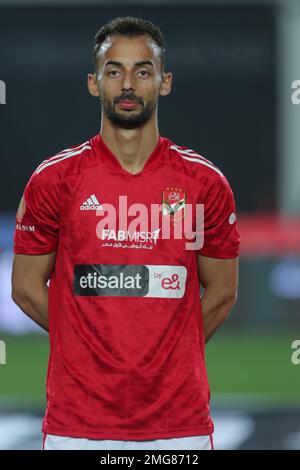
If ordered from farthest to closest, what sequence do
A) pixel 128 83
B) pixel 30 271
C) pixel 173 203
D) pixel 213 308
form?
1. pixel 213 308
2. pixel 30 271
3. pixel 173 203
4. pixel 128 83

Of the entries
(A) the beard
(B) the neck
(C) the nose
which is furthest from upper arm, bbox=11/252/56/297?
(C) the nose

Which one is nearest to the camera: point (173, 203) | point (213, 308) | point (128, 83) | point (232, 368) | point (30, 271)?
point (128, 83)

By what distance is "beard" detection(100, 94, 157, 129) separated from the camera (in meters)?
3.61

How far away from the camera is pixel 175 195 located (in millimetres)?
3703

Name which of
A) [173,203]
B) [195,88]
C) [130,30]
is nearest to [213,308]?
[173,203]

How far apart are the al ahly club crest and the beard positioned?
0.24 metres

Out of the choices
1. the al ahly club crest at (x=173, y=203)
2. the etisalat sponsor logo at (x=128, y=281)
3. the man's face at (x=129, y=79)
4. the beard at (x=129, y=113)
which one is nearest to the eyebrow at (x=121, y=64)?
the man's face at (x=129, y=79)

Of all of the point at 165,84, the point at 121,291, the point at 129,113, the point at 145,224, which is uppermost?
the point at 165,84

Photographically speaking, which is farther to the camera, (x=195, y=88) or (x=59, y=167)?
(x=195, y=88)

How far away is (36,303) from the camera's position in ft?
12.9

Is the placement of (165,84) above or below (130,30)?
below

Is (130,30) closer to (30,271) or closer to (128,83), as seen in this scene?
(128,83)

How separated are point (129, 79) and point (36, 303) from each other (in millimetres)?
855

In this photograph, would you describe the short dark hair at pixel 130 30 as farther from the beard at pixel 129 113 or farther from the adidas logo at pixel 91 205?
the adidas logo at pixel 91 205
